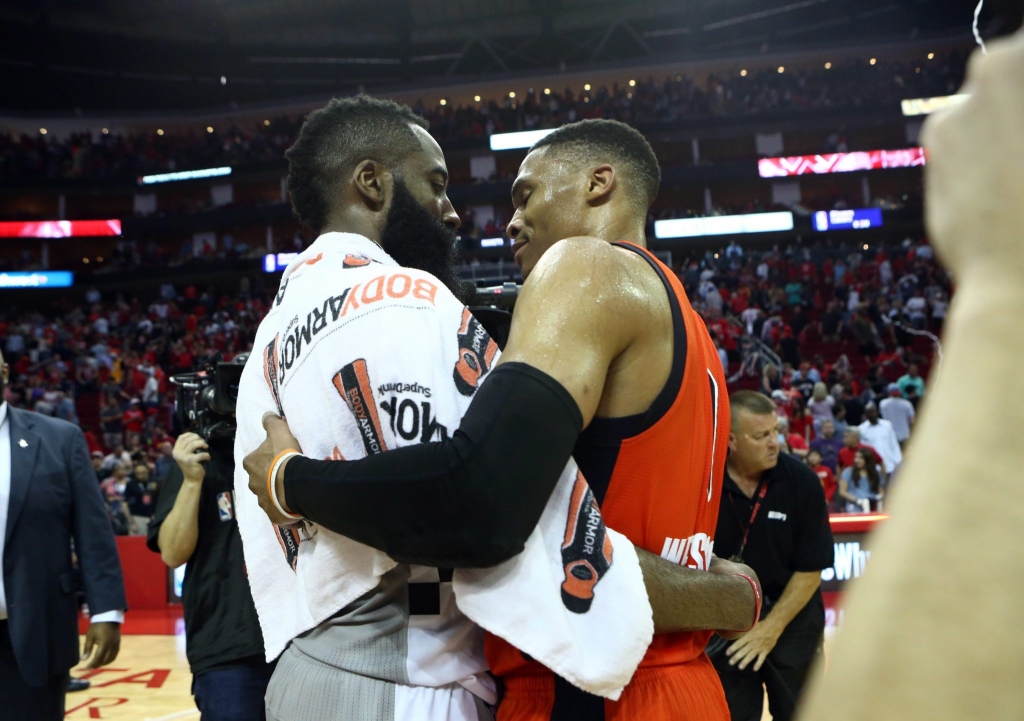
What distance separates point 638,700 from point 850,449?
386 inches

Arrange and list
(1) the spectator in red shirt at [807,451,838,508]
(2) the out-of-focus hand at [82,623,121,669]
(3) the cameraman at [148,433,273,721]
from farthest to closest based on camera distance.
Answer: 1. (1) the spectator in red shirt at [807,451,838,508]
2. (2) the out-of-focus hand at [82,623,121,669]
3. (3) the cameraman at [148,433,273,721]

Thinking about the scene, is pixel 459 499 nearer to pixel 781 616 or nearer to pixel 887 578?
pixel 887 578

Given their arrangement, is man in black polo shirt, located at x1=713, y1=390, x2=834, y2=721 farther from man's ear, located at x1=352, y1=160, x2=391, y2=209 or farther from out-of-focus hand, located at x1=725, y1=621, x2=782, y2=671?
man's ear, located at x1=352, y1=160, x2=391, y2=209

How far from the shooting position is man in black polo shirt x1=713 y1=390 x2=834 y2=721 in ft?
13.4

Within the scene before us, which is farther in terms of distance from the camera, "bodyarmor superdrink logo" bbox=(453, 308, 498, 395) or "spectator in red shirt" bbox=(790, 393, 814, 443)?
"spectator in red shirt" bbox=(790, 393, 814, 443)

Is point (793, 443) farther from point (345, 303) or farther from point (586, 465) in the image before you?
point (345, 303)

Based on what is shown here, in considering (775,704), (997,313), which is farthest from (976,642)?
(775,704)

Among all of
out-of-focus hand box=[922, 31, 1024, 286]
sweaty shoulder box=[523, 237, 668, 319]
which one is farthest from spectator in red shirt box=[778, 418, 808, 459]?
out-of-focus hand box=[922, 31, 1024, 286]

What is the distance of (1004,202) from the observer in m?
0.48

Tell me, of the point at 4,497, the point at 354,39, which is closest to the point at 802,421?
the point at 4,497

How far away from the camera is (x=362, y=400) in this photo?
154 centimetres

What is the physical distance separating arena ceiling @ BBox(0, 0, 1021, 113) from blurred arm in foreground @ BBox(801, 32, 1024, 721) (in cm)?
3139

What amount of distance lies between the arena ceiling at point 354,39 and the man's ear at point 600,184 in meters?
29.7

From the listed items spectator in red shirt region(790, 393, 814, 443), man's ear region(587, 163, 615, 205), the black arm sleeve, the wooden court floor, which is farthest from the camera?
spectator in red shirt region(790, 393, 814, 443)
